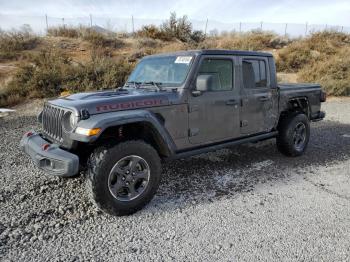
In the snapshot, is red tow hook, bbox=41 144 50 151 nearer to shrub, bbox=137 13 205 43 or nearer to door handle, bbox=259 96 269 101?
door handle, bbox=259 96 269 101

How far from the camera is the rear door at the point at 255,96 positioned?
461 cm

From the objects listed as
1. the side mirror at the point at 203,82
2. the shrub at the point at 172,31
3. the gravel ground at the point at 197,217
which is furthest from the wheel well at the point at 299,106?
the shrub at the point at 172,31

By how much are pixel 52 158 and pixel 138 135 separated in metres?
1.00

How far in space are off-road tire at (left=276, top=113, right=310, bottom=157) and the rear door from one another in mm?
340

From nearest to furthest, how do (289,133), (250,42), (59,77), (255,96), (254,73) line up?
(255,96)
(254,73)
(289,133)
(59,77)
(250,42)

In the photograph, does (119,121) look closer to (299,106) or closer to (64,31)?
(299,106)

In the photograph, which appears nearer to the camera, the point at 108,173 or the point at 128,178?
the point at 108,173

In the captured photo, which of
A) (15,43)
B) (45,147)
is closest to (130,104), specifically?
(45,147)

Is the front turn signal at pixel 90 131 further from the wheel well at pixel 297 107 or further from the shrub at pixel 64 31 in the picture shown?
the shrub at pixel 64 31

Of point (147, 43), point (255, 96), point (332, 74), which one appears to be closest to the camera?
point (255, 96)

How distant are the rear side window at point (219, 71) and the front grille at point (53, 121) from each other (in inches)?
71.6

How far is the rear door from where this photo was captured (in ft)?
15.1

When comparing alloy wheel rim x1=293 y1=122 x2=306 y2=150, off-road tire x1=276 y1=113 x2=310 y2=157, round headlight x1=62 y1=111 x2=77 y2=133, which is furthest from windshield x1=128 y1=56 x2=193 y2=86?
alloy wheel rim x1=293 y1=122 x2=306 y2=150

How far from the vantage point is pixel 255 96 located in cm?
473
